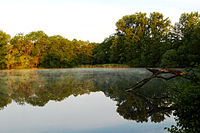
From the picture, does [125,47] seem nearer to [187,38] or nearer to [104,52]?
[104,52]

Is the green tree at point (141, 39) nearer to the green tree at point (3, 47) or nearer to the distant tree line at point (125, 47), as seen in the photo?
the distant tree line at point (125, 47)

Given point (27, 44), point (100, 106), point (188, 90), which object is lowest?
point (100, 106)

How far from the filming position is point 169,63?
46.9 metres

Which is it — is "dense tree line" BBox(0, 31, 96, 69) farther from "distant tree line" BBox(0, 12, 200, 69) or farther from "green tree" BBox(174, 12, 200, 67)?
"green tree" BBox(174, 12, 200, 67)

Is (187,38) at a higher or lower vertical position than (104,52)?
higher

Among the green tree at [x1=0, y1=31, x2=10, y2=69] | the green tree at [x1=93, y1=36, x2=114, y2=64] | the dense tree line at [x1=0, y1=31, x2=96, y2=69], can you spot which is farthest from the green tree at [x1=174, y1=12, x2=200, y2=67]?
the green tree at [x1=0, y1=31, x2=10, y2=69]

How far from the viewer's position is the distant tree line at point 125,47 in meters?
51.1

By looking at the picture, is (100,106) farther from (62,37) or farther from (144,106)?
(62,37)

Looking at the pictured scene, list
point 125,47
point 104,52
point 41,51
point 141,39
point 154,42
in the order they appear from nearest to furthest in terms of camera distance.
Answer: point 154,42
point 141,39
point 125,47
point 41,51
point 104,52

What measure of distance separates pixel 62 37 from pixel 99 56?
17.6 meters

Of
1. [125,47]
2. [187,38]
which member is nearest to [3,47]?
[125,47]

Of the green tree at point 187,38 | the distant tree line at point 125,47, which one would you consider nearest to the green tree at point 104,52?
the distant tree line at point 125,47

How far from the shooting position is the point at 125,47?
68.6m

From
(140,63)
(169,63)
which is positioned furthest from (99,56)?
(169,63)
